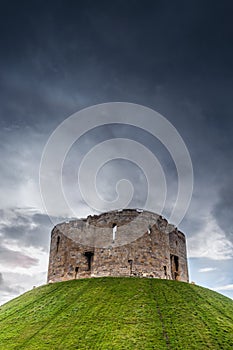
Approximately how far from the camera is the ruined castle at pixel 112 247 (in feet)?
111

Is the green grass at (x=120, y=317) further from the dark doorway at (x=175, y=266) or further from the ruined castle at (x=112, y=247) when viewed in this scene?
the dark doorway at (x=175, y=266)

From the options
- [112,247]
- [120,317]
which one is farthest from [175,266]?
[120,317]

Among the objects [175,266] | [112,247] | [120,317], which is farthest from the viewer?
[175,266]

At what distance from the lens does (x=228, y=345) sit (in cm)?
1939

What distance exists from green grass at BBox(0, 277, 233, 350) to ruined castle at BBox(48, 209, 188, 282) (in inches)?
91.4

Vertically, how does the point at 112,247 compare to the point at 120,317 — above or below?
above

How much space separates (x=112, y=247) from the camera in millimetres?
34812

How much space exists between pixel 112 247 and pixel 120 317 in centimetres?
1193

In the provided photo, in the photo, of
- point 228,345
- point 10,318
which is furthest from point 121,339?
point 10,318

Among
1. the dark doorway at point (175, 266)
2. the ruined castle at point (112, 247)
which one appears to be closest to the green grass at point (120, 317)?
the ruined castle at point (112, 247)

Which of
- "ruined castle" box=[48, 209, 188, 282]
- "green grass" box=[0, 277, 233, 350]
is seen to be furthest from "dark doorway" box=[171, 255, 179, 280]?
"green grass" box=[0, 277, 233, 350]

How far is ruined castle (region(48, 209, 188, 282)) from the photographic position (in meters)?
33.8

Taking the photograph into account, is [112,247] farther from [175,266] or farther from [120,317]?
[120,317]

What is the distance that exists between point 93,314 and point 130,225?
41.5 feet
